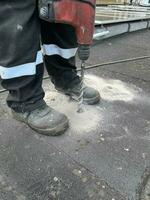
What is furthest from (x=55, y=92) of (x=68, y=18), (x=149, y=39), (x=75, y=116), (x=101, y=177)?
(x=149, y=39)

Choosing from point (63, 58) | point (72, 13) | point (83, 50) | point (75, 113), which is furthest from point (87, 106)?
point (72, 13)

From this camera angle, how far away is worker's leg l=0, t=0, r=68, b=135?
1462 millimetres

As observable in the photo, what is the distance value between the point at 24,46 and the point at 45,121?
16.4 inches

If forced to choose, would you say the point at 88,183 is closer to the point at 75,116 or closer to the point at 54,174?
the point at 54,174

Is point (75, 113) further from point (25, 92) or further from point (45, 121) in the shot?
point (25, 92)

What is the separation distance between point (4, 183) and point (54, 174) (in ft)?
0.73

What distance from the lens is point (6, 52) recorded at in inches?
60.2

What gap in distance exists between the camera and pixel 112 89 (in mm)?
2234

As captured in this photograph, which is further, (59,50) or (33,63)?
(59,50)

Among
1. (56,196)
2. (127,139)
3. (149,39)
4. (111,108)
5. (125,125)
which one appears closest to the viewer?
(56,196)

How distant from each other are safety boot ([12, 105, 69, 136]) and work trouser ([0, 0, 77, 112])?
0.12 ft

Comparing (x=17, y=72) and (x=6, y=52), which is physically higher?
(x=6, y=52)

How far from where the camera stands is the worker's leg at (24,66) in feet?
4.80

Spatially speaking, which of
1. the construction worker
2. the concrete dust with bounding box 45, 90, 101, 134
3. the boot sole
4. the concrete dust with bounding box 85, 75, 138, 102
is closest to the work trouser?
the construction worker
